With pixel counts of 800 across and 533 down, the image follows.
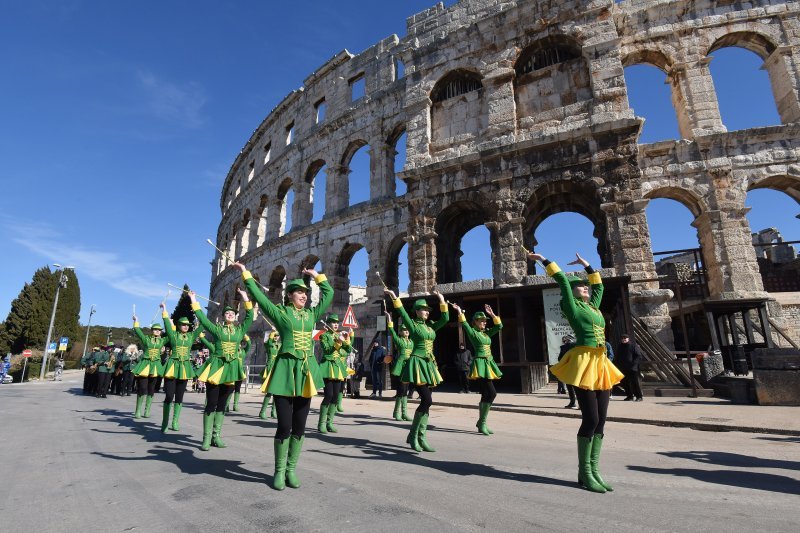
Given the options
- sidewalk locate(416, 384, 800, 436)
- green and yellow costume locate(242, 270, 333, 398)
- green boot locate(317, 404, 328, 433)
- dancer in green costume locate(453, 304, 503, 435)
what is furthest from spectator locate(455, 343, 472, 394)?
green and yellow costume locate(242, 270, 333, 398)

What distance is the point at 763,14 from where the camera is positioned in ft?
46.8

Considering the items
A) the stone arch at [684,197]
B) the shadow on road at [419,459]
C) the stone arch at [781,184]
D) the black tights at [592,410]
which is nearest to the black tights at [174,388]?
the shadow on road at [419,459]

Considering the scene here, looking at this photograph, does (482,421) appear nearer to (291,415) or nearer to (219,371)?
(291,415)

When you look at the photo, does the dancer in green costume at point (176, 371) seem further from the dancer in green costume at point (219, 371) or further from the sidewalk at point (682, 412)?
the sidewalk at point (682, 412)

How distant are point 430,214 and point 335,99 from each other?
1083 cm

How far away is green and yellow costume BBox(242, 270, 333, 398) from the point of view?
3.69 m

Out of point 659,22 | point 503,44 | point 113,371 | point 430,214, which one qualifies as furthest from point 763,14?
point 113,371

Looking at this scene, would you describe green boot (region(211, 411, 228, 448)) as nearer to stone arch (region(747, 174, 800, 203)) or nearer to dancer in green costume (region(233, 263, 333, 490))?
dancer in green costume (region(233, 263, 333, 490))

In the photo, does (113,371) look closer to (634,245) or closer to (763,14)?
(634,245)

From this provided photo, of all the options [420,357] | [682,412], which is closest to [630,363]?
[682,412]

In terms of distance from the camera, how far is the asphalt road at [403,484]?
2.77 metres

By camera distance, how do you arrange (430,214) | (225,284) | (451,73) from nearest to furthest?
1. (430,214)
2. (451,73)
3. (225,284)

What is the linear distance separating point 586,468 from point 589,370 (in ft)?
2.79

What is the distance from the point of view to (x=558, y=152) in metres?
13.4
